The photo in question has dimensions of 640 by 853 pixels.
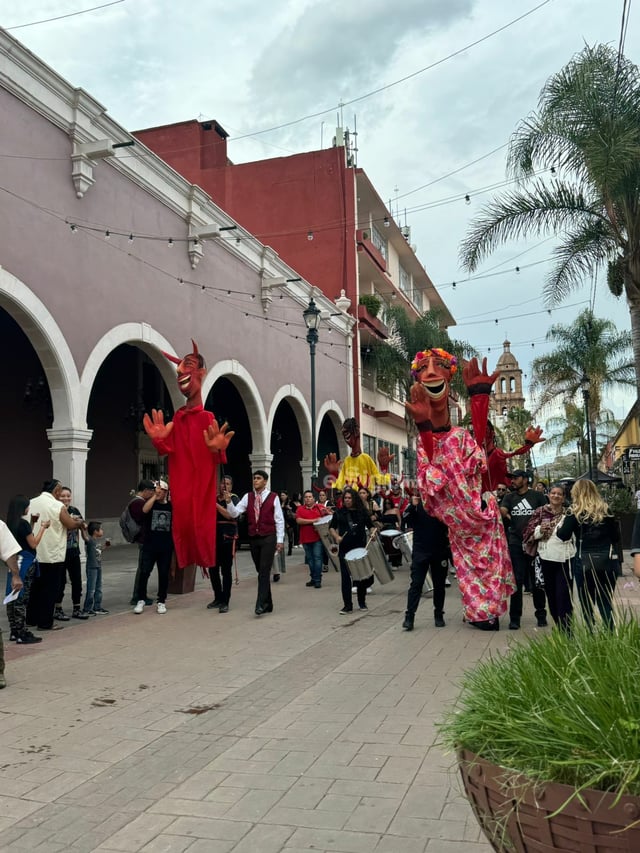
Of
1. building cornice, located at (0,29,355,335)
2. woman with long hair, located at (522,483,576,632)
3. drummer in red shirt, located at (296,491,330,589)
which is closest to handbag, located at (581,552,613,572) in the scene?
woman with long hair, located at (522,483,576,632)

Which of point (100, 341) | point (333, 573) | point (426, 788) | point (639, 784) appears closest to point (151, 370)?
point (100, 341)

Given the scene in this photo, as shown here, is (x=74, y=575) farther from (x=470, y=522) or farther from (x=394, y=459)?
(x=394, y=459)

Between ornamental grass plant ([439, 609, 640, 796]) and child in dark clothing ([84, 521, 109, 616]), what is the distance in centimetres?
780

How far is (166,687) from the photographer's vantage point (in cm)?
633

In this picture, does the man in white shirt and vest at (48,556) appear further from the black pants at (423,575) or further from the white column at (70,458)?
the white column at (70,458)

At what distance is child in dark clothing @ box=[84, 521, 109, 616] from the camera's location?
9781mm

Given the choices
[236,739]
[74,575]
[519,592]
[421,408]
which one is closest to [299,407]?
[74,575]

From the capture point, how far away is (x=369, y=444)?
33.0 metres

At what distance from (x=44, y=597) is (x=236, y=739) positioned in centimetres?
475

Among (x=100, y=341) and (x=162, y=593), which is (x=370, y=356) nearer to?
(x=100, y=341)

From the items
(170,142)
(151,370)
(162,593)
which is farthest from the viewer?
(170,142)

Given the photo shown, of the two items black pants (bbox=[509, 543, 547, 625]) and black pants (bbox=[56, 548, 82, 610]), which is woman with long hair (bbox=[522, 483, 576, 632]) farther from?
black pants (bbox=[56, 548, 82, 610])

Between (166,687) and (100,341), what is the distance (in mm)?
9236

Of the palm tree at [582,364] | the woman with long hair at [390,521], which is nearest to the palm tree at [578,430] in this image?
the palm tree at [582,364]
